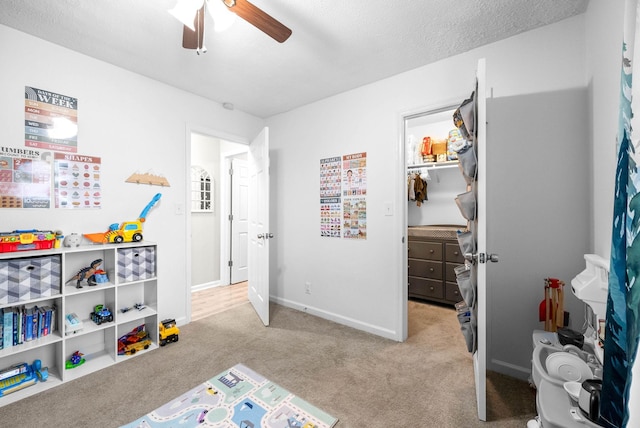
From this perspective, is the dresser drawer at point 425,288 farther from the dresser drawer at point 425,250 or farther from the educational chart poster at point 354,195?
the educational chart poster at point 354,195

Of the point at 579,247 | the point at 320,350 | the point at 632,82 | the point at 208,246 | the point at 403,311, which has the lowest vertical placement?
the point at 320,350

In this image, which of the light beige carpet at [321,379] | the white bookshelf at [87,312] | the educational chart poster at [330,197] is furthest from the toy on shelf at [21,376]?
the educational chart poster at [330,197]

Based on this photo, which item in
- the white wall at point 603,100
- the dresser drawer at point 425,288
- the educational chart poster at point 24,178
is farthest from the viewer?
the dresser drawer at point 425,288

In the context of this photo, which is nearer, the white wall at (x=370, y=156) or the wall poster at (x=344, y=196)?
the white wall at (x=370, y=156)

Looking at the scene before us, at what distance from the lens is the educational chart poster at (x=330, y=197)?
2938mm

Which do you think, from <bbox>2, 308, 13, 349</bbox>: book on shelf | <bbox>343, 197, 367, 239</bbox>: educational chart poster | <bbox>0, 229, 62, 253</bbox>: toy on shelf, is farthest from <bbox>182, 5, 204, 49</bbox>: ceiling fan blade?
<bbox>2, 308, 13, 349</bbox>: book on shelf

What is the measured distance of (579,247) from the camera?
1744mm

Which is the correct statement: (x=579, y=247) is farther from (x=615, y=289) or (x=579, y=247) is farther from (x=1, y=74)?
(x=1, y=74)

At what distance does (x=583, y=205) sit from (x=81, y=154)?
12.1 feet

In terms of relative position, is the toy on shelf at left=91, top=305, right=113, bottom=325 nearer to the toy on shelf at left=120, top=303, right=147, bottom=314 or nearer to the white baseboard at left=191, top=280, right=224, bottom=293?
the toy on shelf at left=120, top=303, right=147, bottom=314

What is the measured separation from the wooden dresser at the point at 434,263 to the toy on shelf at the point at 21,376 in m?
3.64

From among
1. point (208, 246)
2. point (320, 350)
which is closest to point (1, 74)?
point (208, 246)

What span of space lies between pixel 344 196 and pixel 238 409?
201cm

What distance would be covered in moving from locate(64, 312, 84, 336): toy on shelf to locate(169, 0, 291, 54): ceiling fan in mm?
2120
